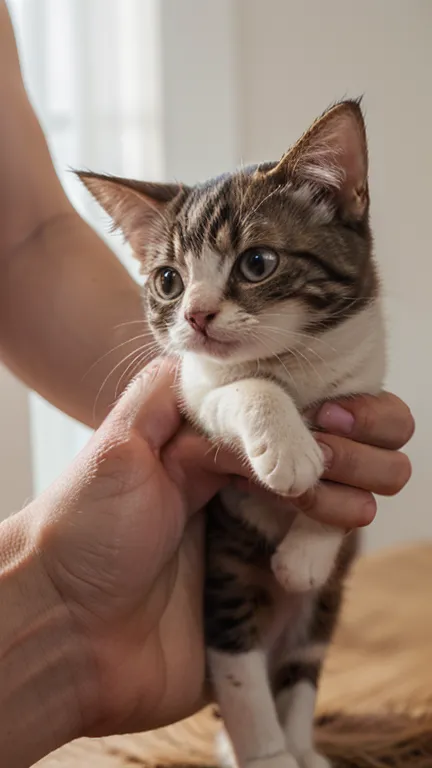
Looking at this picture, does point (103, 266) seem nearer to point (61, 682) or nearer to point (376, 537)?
point (61, 682)

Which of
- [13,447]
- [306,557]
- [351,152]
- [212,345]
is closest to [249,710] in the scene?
[306,557]

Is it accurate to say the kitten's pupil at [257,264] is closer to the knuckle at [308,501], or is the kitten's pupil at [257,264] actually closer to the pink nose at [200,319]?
the pink nose at [200,319]

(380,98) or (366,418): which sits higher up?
(380,98)

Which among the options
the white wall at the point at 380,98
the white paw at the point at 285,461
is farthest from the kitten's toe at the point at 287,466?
the white wall at the point at 380,98

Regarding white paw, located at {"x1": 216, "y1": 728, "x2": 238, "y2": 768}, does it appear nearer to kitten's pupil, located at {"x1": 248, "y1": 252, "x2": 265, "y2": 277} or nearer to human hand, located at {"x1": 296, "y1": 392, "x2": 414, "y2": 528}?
human hand, located at {"x1": 296, "y1": 392, "x2": 414, "y2": 528}

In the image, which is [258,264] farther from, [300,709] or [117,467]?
[300,709]

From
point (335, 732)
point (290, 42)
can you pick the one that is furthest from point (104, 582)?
point (290, 42)

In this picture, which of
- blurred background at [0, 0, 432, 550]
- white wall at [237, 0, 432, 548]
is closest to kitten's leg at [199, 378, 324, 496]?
blurred background at [0, 0, 432, 550]
